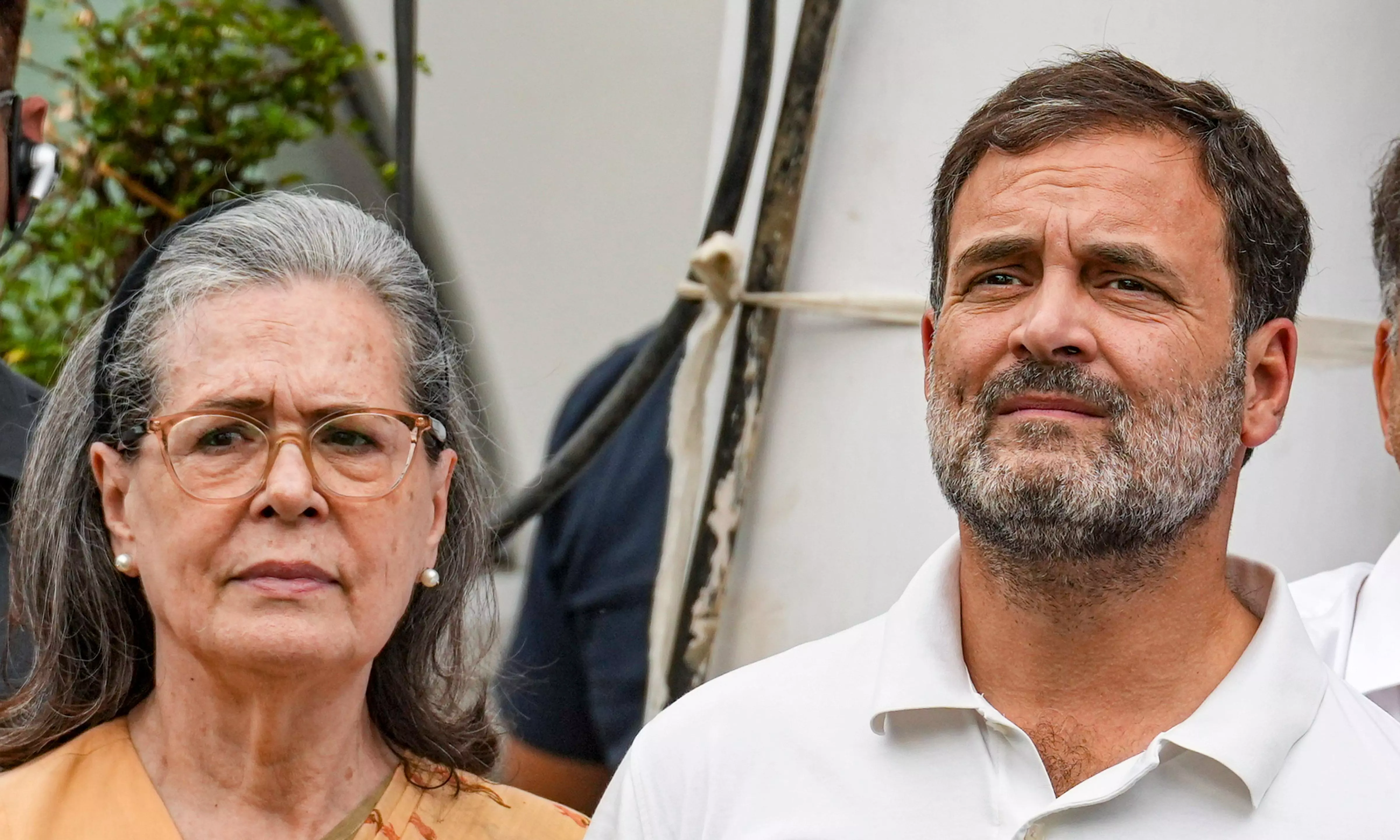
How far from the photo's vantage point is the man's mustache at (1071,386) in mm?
1730

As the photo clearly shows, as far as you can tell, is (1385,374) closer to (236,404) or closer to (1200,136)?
(1200,136)

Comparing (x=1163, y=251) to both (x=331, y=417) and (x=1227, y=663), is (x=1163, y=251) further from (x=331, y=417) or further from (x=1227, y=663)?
(x=331, y=417)

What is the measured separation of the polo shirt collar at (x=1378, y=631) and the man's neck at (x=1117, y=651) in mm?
535

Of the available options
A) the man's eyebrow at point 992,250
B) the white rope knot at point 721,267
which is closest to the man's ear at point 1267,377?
the man's eyebrow at point 992,250

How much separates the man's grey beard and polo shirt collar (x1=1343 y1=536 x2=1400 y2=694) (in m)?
0.61

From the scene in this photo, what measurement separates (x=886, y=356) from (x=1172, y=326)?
0.57m

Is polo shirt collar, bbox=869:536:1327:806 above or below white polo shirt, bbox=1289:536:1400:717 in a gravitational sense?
above

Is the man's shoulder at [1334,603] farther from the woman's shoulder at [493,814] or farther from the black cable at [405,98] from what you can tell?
the black cable at [405,98]

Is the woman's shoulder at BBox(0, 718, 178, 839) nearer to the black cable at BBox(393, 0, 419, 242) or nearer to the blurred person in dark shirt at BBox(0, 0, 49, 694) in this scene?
the blurred person in dark shirt at BBox(0, 0, 49, 694)

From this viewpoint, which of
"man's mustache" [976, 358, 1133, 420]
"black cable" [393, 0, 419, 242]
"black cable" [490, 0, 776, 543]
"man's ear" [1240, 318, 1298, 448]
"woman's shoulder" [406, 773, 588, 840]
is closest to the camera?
"man's mustache" [976, 358, 1133, 420]

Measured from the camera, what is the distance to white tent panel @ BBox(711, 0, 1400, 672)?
2170 mm

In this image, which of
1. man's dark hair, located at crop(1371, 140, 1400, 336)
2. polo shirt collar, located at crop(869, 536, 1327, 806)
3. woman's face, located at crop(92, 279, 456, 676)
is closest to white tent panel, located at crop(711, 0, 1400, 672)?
man's dark hair, located at crop(1371, 140, 1400, 336)

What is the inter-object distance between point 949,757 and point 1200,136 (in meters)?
0.73

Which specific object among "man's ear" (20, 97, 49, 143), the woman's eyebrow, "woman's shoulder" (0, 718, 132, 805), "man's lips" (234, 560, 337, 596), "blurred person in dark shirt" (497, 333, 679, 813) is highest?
"man's ear" (20, 97, 49, 143)
